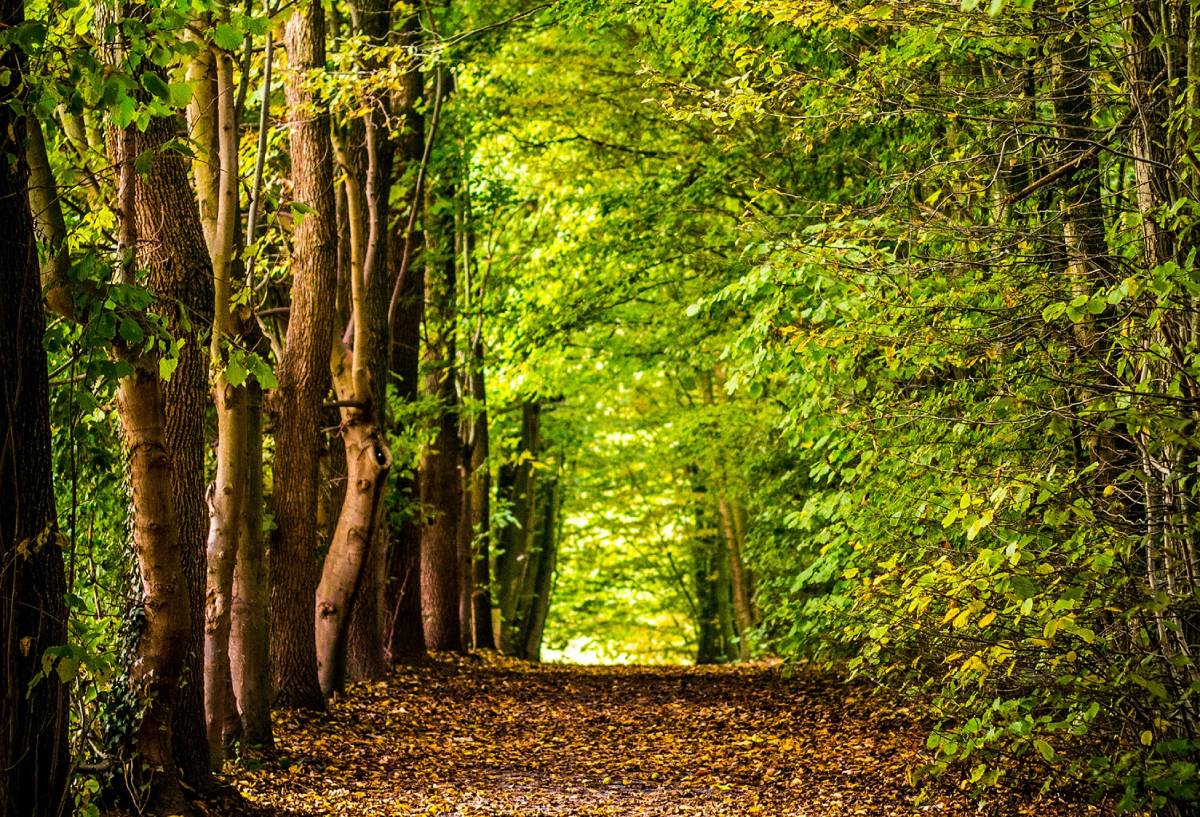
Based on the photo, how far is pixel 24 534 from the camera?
4629mm

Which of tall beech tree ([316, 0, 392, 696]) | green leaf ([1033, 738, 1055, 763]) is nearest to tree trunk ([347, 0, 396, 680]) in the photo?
tall beech tree ([316, 0, 392, 696])

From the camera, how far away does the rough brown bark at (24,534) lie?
14.9 ft

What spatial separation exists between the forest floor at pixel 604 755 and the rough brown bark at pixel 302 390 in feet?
2.20

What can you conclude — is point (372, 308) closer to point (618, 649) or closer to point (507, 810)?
point (507, 810)

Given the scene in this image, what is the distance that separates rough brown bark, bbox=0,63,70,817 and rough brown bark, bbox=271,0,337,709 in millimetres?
6157

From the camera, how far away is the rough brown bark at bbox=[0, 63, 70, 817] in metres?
4.55

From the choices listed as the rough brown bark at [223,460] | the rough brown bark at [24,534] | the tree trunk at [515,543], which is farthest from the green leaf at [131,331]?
the tree trunk at [515,543]

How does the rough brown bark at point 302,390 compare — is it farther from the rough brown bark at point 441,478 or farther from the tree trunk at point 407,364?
the rough brown bark at point 441,478

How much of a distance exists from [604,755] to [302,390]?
4450 mm

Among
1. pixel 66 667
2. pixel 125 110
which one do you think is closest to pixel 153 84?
pixel 125 110

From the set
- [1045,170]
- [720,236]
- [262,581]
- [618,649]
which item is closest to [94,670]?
[262,581]

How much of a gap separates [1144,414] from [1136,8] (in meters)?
2.09

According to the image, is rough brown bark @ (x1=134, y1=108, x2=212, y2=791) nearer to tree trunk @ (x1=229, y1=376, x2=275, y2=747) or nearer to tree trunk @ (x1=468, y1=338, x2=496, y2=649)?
tree trunk @ (x1=229, y1=376, x2=275, y2=747)

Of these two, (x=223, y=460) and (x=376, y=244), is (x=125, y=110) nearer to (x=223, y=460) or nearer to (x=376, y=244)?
(x=223, y=460)
